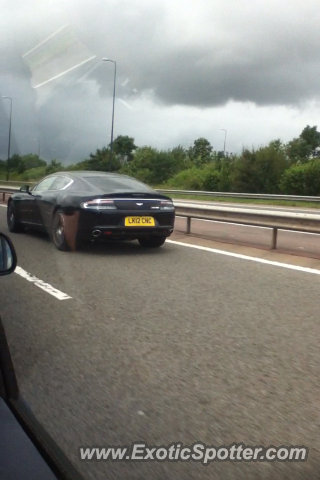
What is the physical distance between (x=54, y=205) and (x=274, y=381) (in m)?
6.85

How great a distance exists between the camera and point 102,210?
8945 mm

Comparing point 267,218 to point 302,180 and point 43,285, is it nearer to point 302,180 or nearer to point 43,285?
point 43,285

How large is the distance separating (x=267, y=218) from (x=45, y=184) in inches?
166

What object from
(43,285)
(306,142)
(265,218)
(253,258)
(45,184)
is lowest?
(43,285)

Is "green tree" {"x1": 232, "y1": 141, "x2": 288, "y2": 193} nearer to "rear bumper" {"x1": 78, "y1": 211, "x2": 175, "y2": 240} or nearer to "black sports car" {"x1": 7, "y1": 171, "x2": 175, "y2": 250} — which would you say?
"black sports car" {"x1": 7, "y1": 171, "x2": 175, "y2": 250}

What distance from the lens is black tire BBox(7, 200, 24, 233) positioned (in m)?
12.0

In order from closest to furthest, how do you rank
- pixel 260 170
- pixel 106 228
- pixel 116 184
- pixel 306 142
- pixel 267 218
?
pixel 106 228, pixel 116 184, pixel 267 218, pixel 260 170, pixel 306 142

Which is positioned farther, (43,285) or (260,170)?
(260,170)

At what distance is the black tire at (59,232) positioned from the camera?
955 centimetres

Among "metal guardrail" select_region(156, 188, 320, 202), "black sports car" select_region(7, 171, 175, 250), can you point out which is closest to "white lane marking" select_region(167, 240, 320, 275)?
"black sports car" select_region(7, 171, 175, 250)

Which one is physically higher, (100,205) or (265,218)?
(100,205)

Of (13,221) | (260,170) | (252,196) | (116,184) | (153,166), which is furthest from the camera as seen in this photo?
(260,170)

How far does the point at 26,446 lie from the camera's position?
1.75 meters

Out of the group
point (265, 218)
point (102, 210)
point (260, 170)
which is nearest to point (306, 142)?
point (260, 170)
